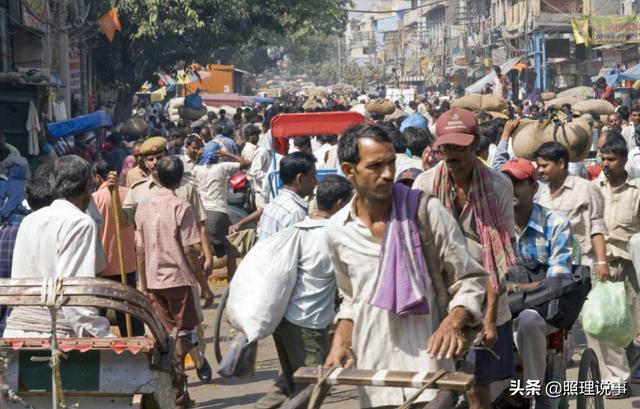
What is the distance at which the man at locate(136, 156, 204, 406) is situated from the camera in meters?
7.98

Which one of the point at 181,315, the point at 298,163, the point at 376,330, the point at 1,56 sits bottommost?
the point at 181,315

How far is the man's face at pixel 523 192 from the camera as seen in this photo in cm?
600

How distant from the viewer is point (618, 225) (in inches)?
321

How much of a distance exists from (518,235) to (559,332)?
0.51 metres

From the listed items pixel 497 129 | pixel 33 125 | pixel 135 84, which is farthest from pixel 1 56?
pixel 135 84

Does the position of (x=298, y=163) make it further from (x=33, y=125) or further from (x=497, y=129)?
(x=33, y=125)

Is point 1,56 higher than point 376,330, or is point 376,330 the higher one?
point 1,56

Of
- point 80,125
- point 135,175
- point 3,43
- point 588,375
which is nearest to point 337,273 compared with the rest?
point 588,375

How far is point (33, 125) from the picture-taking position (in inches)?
703

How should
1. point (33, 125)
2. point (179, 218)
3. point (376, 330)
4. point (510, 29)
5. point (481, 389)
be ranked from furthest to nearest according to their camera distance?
1. point (510, 29)
2. point (33, 125)
3. point (179, 218)
4. point (481, 389)
5. point (376, 330)

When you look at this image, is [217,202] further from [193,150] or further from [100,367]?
[100,367]

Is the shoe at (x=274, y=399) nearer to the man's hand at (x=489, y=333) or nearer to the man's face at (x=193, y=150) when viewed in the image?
the man's hand at (x=489, y=333)

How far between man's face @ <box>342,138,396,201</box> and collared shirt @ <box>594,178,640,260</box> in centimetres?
430

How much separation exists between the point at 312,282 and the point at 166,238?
2.21 meters
